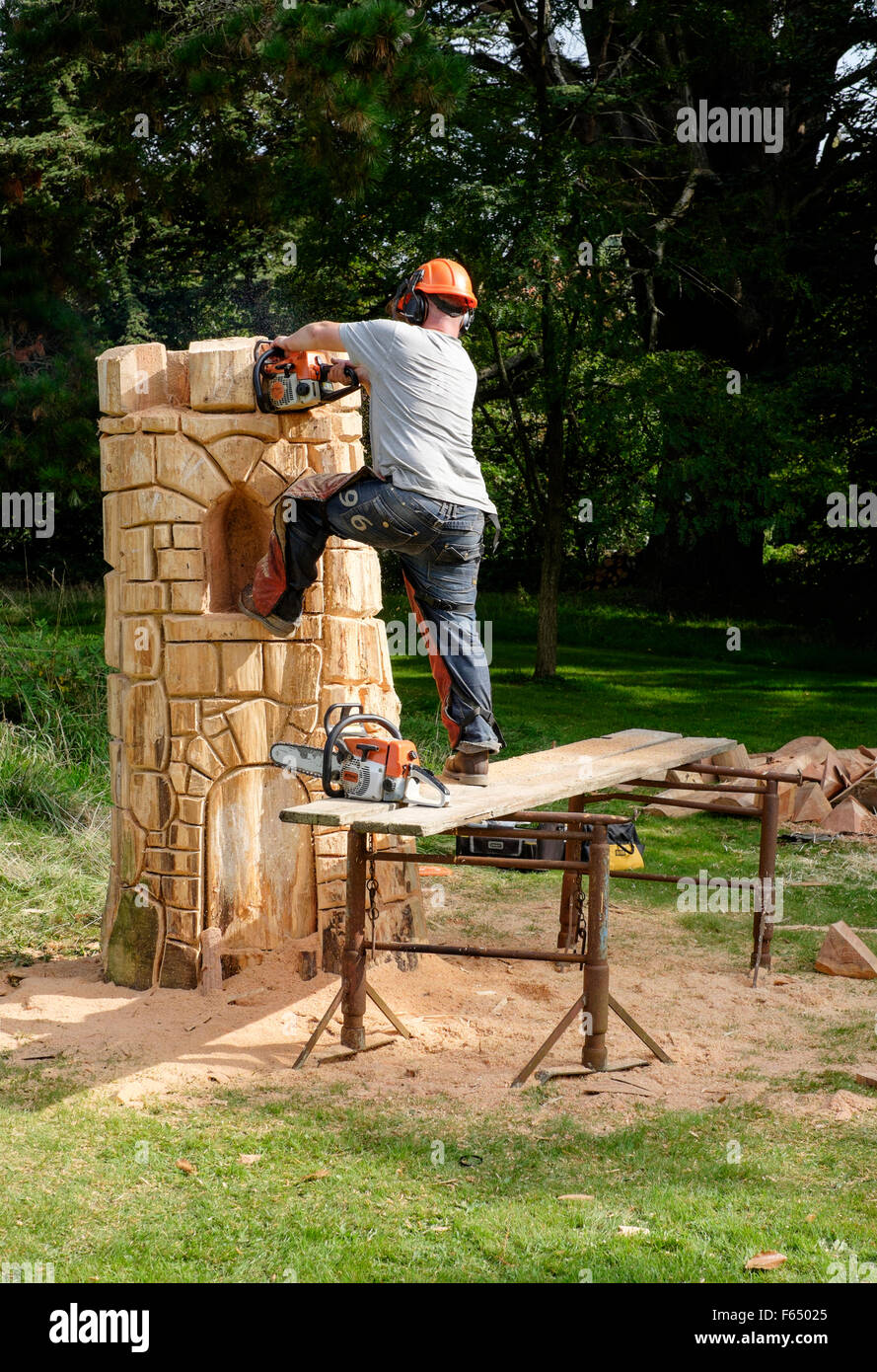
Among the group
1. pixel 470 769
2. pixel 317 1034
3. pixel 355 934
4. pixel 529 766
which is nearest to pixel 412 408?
pixel 470 769

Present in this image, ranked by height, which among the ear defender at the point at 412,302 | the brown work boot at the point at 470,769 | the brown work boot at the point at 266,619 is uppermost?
the ear defender at the point at 412,302

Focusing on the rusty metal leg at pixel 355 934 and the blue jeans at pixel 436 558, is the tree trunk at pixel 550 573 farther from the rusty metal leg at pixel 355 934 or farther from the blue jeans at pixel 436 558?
the rusty metal leg at pixel 355 934

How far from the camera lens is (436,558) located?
5.24 m


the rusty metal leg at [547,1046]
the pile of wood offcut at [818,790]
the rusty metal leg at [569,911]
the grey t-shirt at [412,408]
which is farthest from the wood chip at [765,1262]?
the pile of wood offcut at [818,790]

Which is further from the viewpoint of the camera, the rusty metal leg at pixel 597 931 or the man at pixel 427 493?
the man at pixel 427 493

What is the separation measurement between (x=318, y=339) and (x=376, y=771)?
1.70 m

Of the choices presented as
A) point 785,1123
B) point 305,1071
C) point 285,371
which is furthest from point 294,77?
point 785,1123

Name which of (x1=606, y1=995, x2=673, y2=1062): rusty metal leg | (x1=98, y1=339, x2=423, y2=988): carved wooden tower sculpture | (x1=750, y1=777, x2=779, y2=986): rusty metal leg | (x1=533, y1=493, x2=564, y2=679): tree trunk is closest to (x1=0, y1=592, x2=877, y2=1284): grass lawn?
(x1=750, y1=777, x2=779, y2=986): rusty metal leg

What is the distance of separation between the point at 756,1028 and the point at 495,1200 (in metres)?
1.98

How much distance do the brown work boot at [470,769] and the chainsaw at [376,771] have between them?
0.27m

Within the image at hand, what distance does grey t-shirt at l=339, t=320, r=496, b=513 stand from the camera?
16.8 ft

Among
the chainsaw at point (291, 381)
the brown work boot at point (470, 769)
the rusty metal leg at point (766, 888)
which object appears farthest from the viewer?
the rusty metal leg at point (766, 888)

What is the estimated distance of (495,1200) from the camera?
3.97 meters

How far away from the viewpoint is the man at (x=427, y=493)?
16.8 ft
